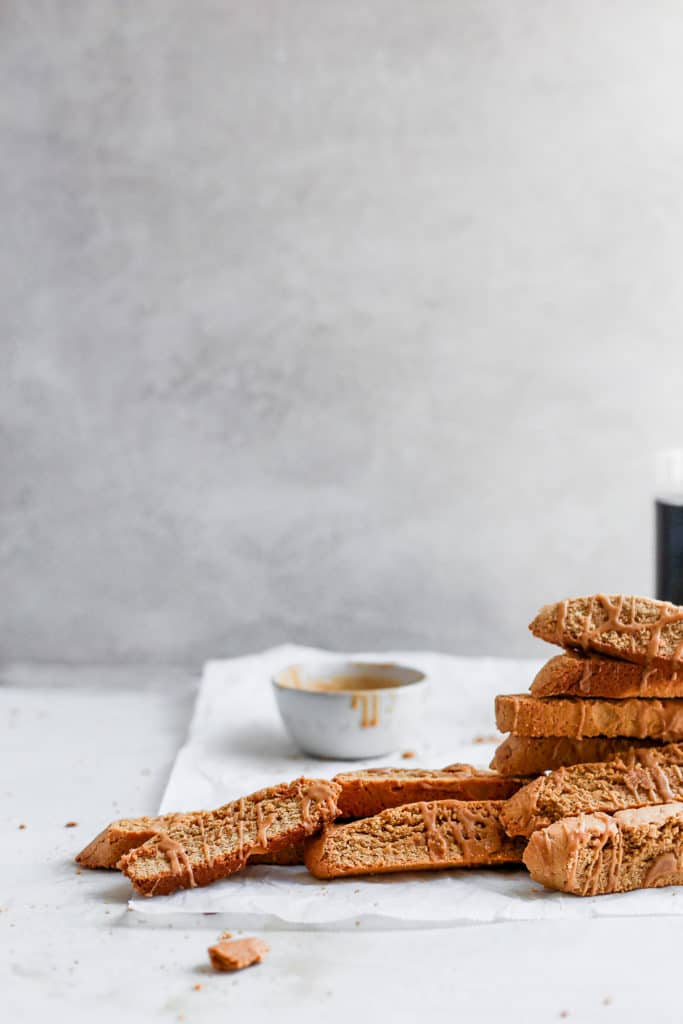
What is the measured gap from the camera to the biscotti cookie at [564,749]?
1245 millimetres

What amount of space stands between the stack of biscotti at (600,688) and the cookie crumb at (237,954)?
0.35 metres

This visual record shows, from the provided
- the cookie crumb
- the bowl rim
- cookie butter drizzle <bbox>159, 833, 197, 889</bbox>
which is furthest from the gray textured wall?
the cookie crumb

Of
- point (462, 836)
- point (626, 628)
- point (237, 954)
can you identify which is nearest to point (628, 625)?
point (626, 628)

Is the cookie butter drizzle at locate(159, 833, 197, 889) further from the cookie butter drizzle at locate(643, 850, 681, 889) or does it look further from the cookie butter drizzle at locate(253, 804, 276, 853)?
the cookie butter drizzle at locate(643, 850, 681, 889)

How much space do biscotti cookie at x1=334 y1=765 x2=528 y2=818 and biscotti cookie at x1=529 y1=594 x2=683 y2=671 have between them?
17 cm

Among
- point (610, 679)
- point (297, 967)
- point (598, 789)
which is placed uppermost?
point (610, 679)

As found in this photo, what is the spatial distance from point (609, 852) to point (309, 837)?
0.94ft

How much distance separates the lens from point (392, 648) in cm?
215

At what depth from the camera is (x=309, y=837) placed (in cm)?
119

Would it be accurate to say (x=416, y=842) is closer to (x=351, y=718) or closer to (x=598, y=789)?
(x=598, y=789)

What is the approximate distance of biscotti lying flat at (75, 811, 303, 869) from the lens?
1.19 metres

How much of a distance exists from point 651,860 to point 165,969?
46cm

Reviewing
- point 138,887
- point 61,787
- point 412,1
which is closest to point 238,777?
point 61,787

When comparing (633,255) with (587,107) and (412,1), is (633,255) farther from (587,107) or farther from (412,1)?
(412,1)
